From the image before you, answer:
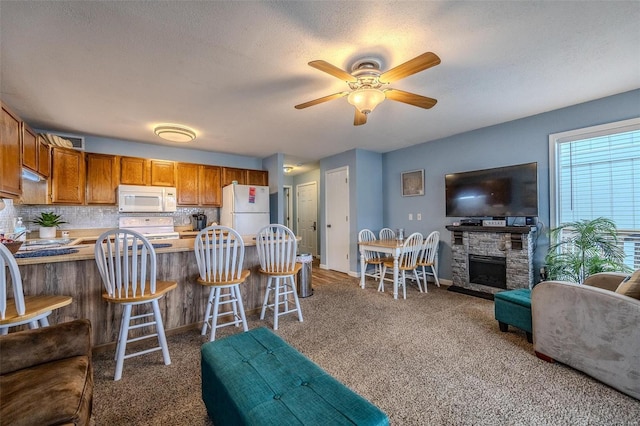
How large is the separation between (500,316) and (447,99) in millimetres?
2256

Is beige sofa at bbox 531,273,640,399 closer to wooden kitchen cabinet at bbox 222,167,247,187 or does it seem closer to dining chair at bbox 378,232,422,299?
dining chair at bbox 378,232,422,299

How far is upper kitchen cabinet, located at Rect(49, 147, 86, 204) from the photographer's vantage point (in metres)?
3.71

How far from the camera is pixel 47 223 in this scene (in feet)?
12.2

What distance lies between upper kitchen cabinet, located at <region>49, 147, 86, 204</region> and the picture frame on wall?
16.9 feet

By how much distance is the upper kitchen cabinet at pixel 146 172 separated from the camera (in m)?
4.25

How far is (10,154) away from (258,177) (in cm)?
342

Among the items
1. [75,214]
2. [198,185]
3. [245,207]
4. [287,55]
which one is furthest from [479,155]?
[75,214]

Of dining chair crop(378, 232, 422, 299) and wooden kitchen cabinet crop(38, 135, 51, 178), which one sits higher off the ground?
wooden kitchen cabinet crop(38, 135, 51, 178)

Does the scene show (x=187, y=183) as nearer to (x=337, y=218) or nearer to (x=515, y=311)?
(x=337, y=218)

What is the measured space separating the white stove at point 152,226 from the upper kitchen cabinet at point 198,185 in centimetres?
45

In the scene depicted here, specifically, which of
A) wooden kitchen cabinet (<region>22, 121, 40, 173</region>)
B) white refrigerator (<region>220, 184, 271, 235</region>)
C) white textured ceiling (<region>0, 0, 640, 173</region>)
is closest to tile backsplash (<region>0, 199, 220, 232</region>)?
wooden kitchen cabinet (<region>22, 121, 40, 173</region>)

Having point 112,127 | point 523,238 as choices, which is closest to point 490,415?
point 523,238

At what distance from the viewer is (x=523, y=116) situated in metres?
3.42

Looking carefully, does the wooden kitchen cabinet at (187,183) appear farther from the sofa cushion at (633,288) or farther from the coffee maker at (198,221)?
the sofa cushion at (633,288)
